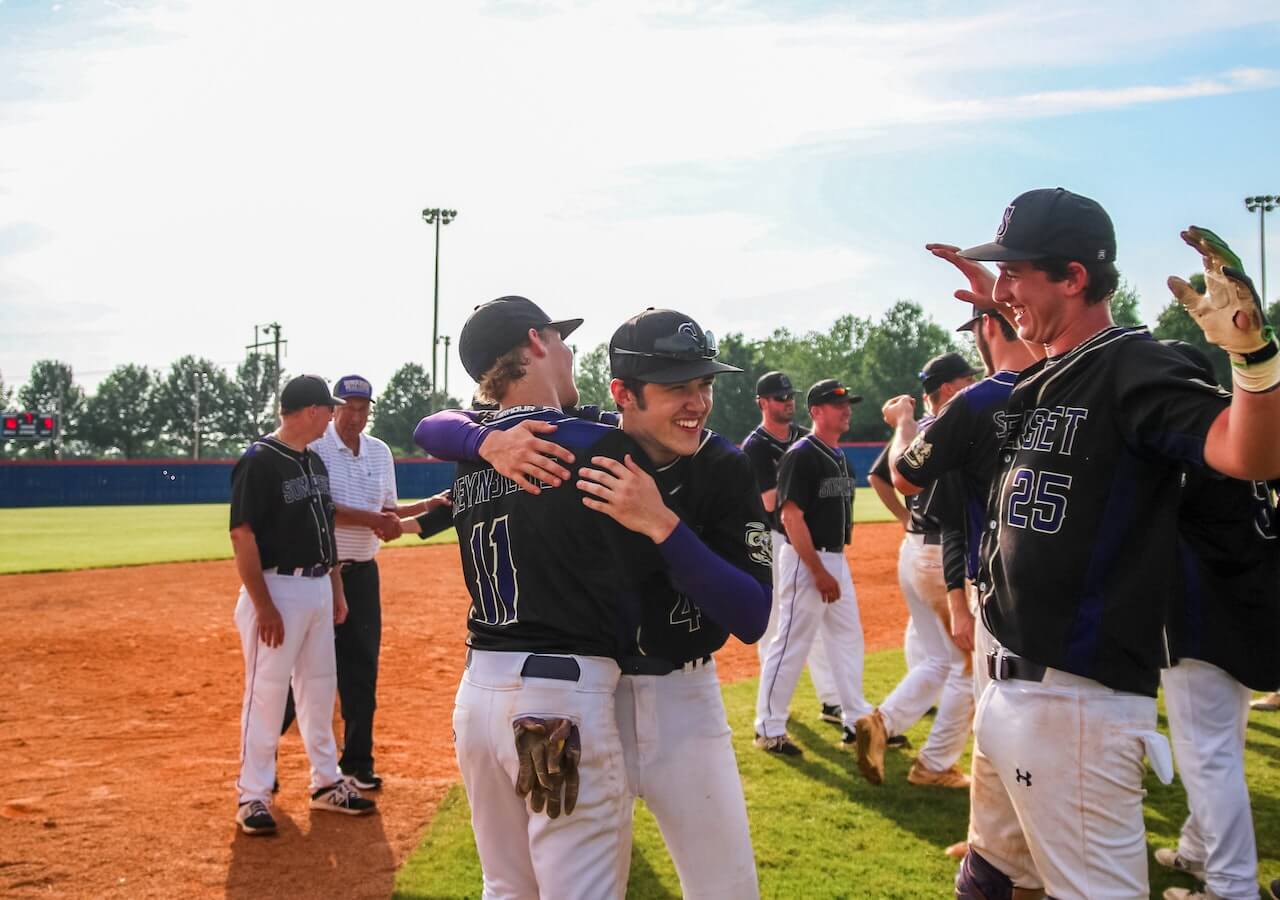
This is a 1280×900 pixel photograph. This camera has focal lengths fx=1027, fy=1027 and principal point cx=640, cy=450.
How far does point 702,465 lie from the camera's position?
2906 millimetres

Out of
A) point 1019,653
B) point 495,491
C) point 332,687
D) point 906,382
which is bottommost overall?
point 332,687

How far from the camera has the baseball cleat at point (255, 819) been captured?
17.5 ft

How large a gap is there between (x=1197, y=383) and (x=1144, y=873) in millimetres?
1209

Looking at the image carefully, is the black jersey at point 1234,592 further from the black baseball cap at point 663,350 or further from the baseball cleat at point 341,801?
the baseball cleat at point 341,801

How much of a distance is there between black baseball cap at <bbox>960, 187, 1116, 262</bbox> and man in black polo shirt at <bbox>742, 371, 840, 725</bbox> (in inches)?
189

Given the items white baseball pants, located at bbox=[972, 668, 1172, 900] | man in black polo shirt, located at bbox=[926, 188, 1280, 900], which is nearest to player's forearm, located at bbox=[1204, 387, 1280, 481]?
man in black polo shirt, located at bbox=[926, 188, 1280, 900]

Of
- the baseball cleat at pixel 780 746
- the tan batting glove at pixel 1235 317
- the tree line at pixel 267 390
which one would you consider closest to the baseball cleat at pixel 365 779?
the baseball cleat at pixel 780 746

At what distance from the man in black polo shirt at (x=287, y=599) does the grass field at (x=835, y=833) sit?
843 mm

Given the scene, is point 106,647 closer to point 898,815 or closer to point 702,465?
point 898,815

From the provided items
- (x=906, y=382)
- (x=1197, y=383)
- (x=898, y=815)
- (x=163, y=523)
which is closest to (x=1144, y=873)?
(x=1197, y=383)

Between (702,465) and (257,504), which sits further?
(257,504)

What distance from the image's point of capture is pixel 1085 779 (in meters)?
2.47

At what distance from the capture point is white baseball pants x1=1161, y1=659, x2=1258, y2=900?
12.3 ft

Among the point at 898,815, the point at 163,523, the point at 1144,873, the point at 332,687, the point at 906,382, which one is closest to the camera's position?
the point at 1144,873
